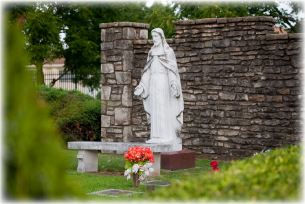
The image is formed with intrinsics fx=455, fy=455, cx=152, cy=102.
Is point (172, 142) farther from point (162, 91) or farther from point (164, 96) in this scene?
point (162, 91)

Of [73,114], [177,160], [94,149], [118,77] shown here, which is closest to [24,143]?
[94,149]

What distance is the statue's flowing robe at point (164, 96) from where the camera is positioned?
8.92 metres

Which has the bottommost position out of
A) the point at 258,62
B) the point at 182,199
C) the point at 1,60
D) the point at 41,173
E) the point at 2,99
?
the point at 182,199

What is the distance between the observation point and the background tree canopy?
16.3m

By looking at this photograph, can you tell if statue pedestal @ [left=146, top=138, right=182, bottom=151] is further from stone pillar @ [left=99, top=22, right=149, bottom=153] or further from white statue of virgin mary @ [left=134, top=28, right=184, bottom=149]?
stone pillar @ [left=99, top=22, right=149, bottom=153]

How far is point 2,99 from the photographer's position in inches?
101

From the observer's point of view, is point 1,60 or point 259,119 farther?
point 259,119

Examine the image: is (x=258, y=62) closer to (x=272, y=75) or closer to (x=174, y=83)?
(x=272, y=75)

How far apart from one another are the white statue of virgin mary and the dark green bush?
5.14 metres

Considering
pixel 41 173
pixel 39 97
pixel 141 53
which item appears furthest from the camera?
pixel 39 97

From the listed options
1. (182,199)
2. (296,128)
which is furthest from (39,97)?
(182,199)

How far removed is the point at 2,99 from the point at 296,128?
858 cm

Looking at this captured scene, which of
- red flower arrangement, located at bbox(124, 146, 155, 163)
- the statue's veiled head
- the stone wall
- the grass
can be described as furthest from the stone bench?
the stone wall

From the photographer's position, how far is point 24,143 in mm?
2494
